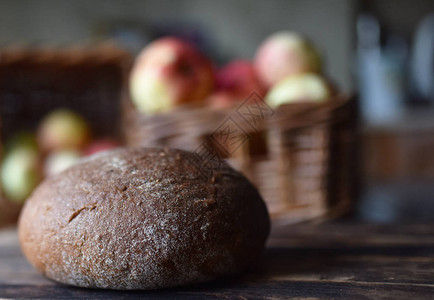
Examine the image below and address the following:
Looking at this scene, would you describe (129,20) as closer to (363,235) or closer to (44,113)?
(44,113)

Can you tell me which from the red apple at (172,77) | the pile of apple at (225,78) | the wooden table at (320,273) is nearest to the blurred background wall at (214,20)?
the pile of apple at (225,78)

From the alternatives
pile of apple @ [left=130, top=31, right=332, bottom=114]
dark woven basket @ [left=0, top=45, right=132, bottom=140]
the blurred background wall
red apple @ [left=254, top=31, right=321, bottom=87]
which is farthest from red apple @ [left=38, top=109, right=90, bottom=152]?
the blurred background wall

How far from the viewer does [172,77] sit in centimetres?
99

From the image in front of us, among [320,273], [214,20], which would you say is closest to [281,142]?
[320,273]

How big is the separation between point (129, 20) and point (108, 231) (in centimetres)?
223

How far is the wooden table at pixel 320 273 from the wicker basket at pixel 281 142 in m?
0.12

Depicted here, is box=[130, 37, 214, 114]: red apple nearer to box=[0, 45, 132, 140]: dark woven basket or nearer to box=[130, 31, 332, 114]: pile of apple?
box=[130, 31, 332, 114]: pile of apple

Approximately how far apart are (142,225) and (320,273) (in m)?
0.24

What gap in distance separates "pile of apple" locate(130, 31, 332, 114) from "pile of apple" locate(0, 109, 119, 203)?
273 mm

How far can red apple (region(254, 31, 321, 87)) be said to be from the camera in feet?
3.42

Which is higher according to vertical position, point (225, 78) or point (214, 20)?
point (214, 20)

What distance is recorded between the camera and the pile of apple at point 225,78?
0.95 meters

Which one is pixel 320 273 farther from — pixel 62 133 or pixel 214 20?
pixel 214 20

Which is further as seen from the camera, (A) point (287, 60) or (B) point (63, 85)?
(B) point (63, 85)
